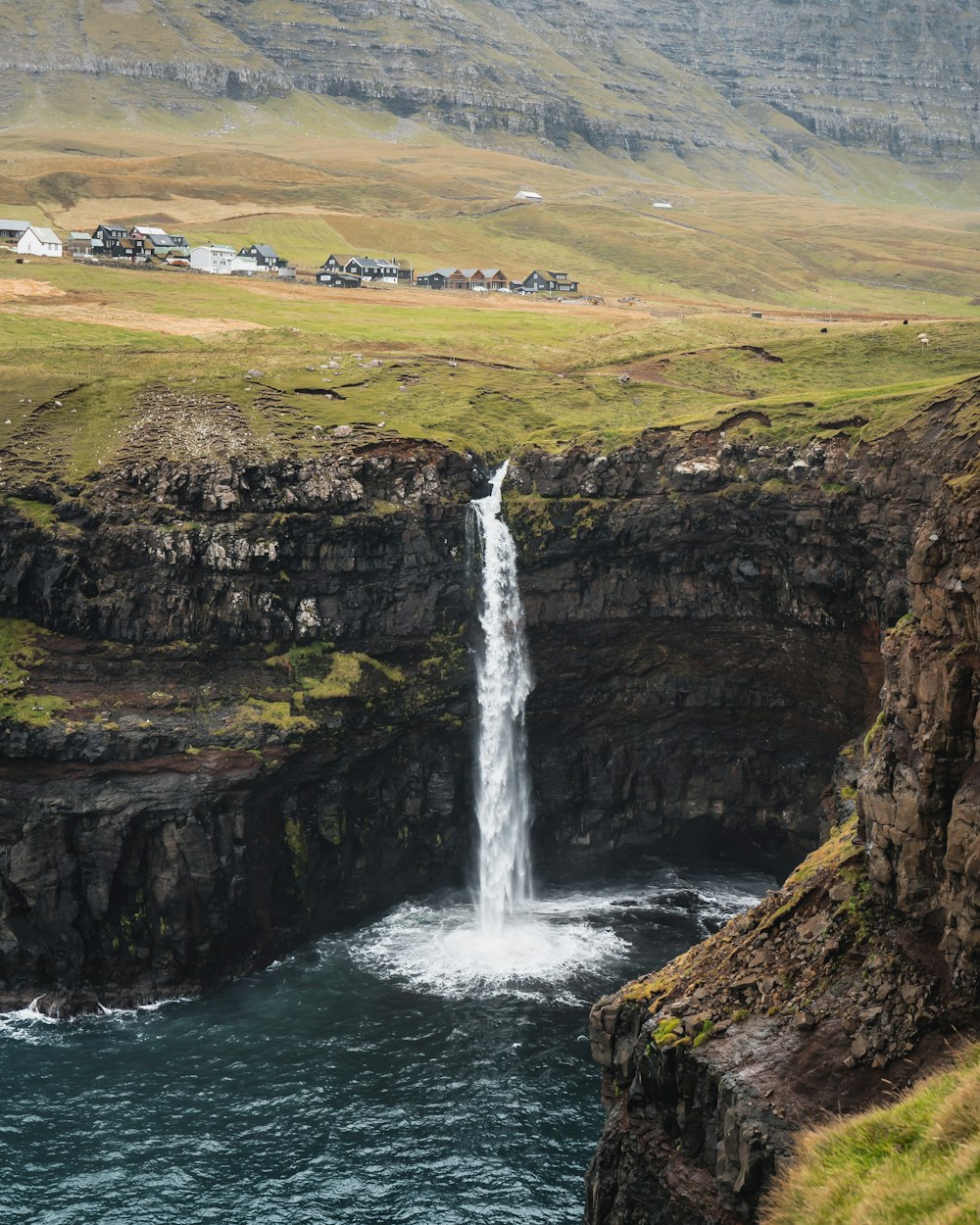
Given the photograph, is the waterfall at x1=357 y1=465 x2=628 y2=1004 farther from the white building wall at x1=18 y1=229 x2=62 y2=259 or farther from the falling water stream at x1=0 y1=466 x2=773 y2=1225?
the white building wall at x1=18 y1=229 x2=62 y2=259

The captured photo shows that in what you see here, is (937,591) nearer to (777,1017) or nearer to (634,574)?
(777,1017)

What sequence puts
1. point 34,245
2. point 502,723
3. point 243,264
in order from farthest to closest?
point 243,264
point 34,245
point 502,723

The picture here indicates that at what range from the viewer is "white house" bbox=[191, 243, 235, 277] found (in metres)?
182

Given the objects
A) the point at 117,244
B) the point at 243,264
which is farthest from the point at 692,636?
the point at 117,244

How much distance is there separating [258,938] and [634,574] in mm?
32767

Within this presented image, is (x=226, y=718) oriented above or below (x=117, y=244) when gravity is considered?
below

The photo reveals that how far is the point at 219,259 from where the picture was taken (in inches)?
7224

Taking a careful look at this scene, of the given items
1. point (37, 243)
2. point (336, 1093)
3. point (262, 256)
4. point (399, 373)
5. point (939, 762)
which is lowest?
point (336, 1093)

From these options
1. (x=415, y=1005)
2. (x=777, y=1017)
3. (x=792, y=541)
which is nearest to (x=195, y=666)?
(x=415, y=1005)

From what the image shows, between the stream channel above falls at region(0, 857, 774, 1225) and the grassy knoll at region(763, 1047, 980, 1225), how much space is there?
22.4 m

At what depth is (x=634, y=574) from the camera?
85938 millimetres

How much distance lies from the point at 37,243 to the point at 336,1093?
14349 cm

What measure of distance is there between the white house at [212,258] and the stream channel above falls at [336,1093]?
127m

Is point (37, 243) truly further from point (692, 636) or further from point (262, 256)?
point (692, 636)
